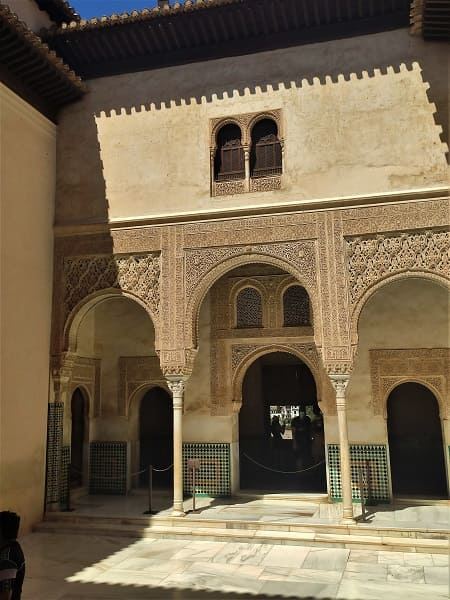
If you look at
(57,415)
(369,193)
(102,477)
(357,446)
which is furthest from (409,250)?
(102,477)

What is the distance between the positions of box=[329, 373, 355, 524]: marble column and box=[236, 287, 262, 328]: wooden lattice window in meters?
1.91

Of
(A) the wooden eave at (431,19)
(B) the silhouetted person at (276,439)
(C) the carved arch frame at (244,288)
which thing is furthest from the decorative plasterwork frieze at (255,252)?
(B) the silhouetted person at (276,439)

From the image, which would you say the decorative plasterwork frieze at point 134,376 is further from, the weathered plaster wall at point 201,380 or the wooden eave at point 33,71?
the wooden eave at point 33,71

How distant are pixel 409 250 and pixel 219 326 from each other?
2868 mm

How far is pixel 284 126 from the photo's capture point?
6.71 meters

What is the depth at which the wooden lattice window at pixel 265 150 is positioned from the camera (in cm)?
681

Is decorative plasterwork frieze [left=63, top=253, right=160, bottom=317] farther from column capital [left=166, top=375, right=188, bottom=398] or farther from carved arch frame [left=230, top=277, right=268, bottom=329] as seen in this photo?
carved arch frame [left=230, top=277, right=268, bottom=329]

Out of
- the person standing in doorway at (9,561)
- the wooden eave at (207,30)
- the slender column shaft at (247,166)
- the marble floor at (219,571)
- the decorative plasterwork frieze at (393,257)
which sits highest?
the wooden eave at (207,30)

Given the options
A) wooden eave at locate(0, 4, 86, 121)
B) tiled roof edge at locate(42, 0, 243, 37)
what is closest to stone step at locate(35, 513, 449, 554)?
wooden eave at locate(0, 4, 86, 121)

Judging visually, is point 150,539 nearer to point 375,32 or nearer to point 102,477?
point 102,477

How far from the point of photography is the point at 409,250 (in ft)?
20.1

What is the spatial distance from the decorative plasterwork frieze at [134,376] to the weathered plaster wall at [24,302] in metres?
1.45

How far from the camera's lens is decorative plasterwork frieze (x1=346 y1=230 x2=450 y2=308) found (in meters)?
6.04

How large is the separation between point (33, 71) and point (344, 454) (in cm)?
570
